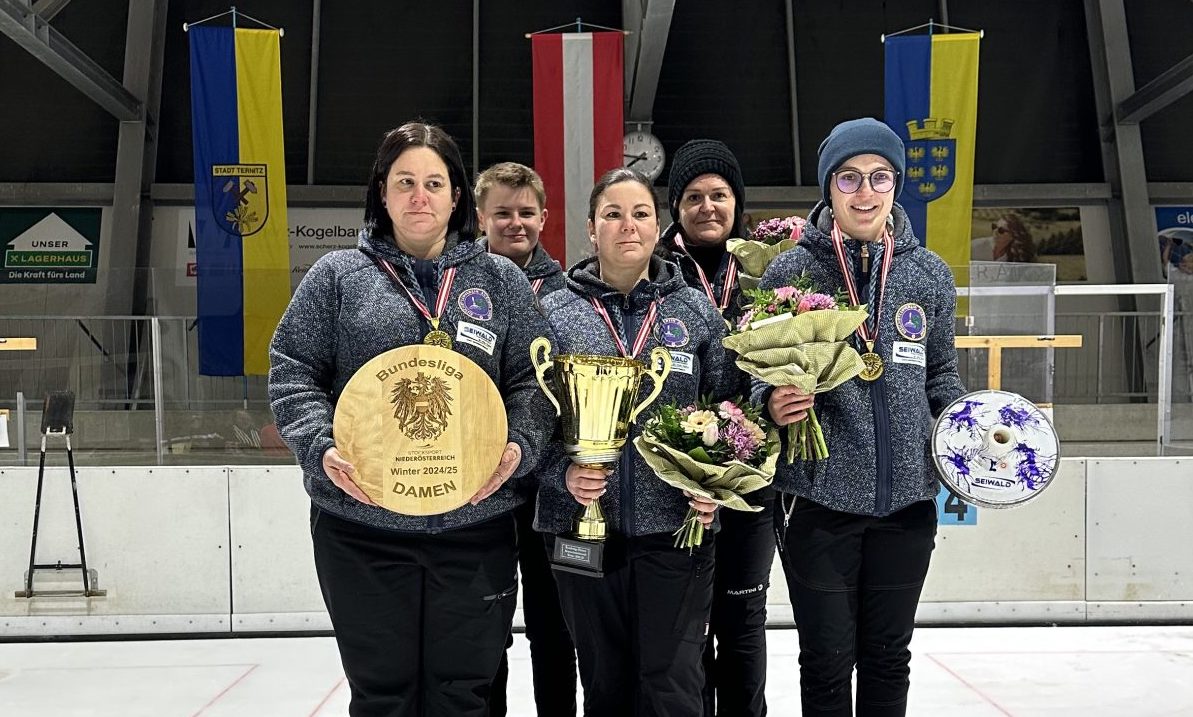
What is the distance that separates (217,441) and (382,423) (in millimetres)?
3193

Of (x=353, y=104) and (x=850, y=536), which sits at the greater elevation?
(x=353, y=104)

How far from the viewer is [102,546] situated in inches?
176

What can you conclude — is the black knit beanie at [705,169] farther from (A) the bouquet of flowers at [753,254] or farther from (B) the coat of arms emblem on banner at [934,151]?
(B) the coat of arms emblem on banner at [934,151]

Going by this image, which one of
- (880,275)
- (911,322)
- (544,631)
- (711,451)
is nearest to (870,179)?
(880,275)

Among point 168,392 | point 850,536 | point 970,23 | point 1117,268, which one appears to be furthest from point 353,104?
point 850,536

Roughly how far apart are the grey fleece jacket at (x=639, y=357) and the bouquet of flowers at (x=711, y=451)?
10cm

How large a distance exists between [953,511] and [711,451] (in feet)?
9.60

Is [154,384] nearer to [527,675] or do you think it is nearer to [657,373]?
[527,675]

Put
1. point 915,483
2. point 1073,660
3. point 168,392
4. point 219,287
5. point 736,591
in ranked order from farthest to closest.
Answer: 1. point 219,287
2. point 168,392
3. point 1073,660
4. point 736,591
5. point 915,483

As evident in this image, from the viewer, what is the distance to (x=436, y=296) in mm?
2025

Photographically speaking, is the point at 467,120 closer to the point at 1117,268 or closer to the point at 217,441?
the point at 217,441

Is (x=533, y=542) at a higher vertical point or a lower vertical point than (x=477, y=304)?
lower

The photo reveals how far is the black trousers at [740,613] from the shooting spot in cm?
255

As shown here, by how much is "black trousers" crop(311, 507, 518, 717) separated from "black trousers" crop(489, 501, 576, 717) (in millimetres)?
604
